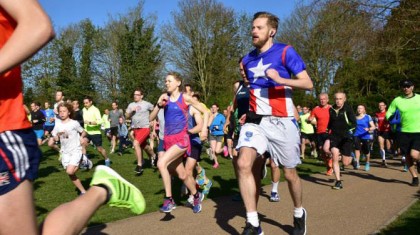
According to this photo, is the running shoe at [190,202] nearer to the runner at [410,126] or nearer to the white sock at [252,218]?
the white sock at [252,218]

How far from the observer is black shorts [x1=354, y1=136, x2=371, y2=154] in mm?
12699

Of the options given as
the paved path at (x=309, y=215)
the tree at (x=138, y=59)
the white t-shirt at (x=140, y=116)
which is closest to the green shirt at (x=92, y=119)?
the white t-shirt at (x=140, y=116)

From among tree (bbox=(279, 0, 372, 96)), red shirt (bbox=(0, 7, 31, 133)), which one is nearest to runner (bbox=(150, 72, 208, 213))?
red shirt (bbox=(0, 7, 31, 133))

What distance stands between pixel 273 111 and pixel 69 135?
4904 millimetres

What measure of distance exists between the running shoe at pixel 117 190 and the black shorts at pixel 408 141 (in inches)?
299

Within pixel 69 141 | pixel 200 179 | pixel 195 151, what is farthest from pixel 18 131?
pixel 69 141

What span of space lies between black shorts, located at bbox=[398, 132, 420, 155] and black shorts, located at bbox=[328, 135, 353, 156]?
1049mm

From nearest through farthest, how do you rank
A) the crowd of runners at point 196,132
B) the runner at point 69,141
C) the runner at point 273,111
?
the crowd of runners at point 196,132 → the runner at point 273,111 → the runner at point 69,141

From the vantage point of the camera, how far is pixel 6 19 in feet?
6.48

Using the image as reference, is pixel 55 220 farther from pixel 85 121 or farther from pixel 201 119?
pixel 85 121

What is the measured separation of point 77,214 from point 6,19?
41.2 inches

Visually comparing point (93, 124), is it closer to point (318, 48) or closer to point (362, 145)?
point (362, 145)

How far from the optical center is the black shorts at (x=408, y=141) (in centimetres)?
883

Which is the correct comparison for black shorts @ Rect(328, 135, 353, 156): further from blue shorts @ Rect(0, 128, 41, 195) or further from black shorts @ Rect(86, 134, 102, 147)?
blue shorts @ Rect(0, 128, 41, 195)
